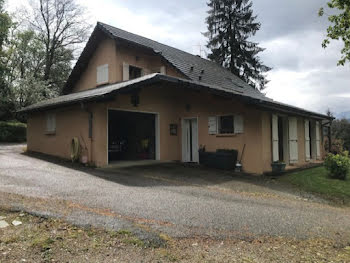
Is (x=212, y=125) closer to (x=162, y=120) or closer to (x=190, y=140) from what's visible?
(x=190, y=140)

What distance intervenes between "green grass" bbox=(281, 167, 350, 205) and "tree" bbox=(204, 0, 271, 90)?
18.3 meters

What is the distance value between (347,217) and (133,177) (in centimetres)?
576

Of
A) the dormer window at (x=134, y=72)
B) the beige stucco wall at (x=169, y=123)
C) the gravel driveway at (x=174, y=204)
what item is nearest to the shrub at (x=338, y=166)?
the beige stucco wall at (x=169, y=123)

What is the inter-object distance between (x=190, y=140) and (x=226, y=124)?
2160mm

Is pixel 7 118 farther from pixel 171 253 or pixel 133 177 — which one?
pixel 171 253

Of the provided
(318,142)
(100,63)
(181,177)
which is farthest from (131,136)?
(318,142)

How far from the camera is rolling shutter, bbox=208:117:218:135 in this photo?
1142cm

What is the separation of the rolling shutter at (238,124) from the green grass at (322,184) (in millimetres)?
2394

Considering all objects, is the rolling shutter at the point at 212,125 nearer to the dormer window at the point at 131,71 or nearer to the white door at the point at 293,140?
the white door at the point at 293,140

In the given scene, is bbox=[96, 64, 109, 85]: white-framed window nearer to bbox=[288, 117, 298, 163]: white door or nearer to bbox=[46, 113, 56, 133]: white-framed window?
bbox=[46, 113, 56, 133]: white-framed window

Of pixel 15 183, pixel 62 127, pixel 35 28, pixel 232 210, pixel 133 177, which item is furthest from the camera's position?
pixel 35 28

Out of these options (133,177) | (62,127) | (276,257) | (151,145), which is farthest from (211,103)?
(276,257)

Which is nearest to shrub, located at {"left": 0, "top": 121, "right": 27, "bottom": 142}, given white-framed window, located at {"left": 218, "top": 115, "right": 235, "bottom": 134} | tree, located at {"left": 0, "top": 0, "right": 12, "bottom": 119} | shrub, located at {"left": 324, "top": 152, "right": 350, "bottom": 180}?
tree, located at {"left": 0, "top": 0, "right": 12, "bottom": 119}

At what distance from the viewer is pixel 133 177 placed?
8.46m
